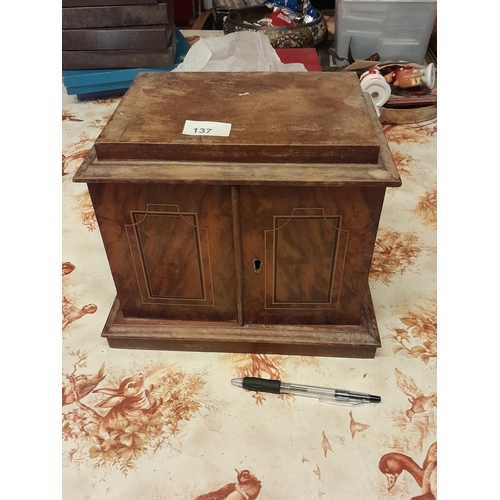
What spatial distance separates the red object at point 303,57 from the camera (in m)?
1.47

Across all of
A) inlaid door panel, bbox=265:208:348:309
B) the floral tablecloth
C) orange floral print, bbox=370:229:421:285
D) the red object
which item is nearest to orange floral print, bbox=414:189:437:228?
orange floral print, bbox=370:229:421:285

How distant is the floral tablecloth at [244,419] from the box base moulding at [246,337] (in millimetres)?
17

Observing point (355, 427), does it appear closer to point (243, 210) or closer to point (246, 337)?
point (246, 337)

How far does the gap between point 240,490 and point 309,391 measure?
0.63 ft

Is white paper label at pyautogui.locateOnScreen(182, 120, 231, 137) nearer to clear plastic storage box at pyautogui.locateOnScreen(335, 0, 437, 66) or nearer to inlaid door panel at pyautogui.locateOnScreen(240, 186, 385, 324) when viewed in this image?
inlaid door panel at pyautogui.locateOnScreen(240, 186, 385, 324)

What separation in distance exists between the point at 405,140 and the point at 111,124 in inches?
38.7

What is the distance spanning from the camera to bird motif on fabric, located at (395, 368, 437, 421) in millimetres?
746

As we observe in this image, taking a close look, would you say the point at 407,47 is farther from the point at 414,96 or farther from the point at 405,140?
the point at 405,140

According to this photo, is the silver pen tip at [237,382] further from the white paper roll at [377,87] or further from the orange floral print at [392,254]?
the white paper roll at [377,87]

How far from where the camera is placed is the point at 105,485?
667 mm

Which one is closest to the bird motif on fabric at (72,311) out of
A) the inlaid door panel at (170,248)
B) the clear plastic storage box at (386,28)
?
the inlaid door panel at (170,248)

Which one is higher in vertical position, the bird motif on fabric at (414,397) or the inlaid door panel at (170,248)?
the inlaid door panel at (170,248)

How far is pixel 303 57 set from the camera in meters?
1.51

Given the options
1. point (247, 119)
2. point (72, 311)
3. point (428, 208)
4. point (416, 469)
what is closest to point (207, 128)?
point (247, 119)
